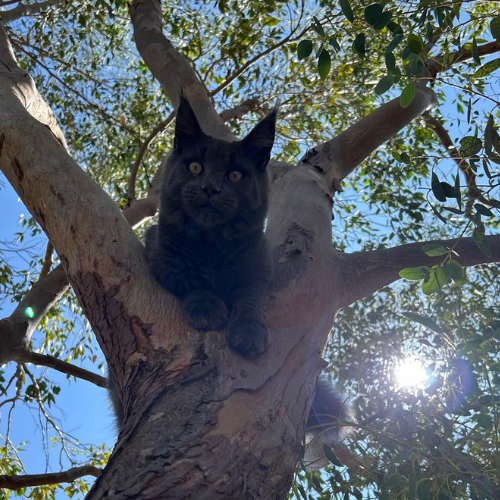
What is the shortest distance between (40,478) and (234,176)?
2.40 meters

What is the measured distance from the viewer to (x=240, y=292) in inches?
110

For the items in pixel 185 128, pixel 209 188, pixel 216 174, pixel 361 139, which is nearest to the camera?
pixel 209 188

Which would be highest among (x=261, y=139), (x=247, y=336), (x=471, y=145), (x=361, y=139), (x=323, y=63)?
(x=361, y=139)

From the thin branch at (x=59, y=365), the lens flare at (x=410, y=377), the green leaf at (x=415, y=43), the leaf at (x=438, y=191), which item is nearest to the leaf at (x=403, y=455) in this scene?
the lens flare at (x=410, y=377)

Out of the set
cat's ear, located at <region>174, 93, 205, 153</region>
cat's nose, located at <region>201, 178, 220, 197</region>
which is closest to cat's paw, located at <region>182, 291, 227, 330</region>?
cat's nose, located at <region>201, 178, 220, 197</region>

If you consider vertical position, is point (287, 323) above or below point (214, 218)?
below

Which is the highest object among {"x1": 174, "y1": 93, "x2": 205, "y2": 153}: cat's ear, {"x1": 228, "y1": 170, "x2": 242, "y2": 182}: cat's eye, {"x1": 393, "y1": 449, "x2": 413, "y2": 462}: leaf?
{"x1": 174, "y1": 93, "x2": 205, "y2": 153}: cat's ear

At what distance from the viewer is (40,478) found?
3555 mm

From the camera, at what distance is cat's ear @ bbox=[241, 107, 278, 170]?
317 centimetres

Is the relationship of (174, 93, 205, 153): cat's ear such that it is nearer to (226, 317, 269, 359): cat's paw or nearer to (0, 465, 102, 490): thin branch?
(226, 317, 269, 359): cat's paw

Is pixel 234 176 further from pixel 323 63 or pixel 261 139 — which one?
pixel 323 63

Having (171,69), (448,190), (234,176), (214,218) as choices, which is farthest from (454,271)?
(171,69)

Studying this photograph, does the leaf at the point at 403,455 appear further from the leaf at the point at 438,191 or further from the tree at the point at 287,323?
the leaf at the point at 438,191

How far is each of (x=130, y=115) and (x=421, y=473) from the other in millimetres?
6221
